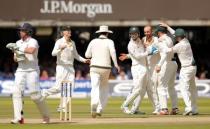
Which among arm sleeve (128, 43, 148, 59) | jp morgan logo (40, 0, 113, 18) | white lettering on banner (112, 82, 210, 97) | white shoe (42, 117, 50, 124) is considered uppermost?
jp morgan logo (40, 0, 113, 18)

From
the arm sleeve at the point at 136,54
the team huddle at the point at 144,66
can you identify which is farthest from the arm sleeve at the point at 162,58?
the arm sleeve at the point at 136,54

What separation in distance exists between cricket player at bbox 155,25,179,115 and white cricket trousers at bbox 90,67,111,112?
1.29 metres

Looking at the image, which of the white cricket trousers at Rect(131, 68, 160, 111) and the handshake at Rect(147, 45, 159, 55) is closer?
the handshake at Rect(147, 45, 159, 55)

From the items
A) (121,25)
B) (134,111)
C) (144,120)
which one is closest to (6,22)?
(121,25)

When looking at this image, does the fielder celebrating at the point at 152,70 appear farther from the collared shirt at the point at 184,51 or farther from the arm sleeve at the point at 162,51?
the collared shirt at the point at 184,51

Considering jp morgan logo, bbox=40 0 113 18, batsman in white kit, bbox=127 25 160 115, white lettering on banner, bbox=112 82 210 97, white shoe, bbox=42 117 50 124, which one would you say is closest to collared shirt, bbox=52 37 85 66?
batsman in white kit, bbox=127 25 160 115

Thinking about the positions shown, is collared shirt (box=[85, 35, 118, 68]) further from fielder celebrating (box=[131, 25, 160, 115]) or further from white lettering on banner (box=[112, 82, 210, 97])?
white lettering on banner (box=[112, 82, 210, 97])

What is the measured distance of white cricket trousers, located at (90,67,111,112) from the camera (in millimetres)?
18688

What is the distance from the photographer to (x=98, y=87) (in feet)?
62.2

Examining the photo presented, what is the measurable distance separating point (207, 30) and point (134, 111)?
2204cm

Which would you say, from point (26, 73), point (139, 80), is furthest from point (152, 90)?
point (26, 73)

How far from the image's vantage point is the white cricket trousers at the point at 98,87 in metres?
18.7

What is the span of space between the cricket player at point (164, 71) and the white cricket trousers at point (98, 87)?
1.29m

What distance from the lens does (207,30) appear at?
41.5 m
